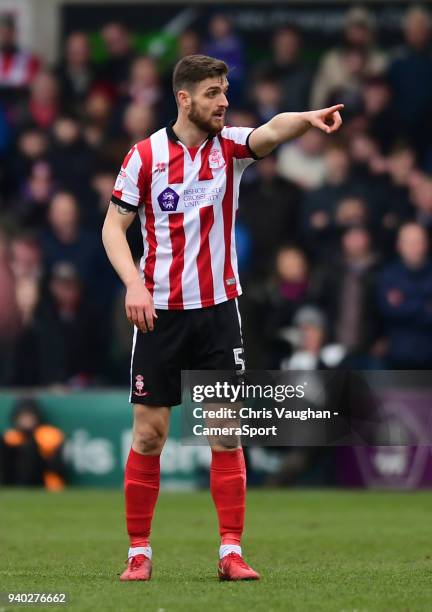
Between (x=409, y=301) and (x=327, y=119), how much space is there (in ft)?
20.5

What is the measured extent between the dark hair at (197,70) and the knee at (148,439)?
1547 millimetres

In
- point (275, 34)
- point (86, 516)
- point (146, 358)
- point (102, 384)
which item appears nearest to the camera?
point (146, 358)

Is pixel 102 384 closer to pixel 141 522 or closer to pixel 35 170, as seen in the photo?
pixel 35 170

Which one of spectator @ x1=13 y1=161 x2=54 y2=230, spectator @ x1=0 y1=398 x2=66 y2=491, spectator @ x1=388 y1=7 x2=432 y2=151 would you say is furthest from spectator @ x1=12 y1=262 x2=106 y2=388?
spectator @ x1=388 y1=7 x2=432 y2=151

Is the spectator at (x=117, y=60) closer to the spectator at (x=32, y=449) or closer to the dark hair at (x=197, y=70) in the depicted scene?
the spectator at (x=32, y=449)

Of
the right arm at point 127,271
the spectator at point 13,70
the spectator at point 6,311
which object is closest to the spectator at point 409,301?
the spectator at point 6,311

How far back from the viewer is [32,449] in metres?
13.2

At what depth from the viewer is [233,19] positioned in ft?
56.3

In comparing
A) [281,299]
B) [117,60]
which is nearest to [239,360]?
[281,299]

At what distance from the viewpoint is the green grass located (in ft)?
20.3

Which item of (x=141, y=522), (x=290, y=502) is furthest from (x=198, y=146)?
(x=290, y=502)

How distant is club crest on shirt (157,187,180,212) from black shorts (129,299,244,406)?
47 cm

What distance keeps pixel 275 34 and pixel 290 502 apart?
6.79 m

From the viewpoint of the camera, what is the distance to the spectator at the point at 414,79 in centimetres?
1504
